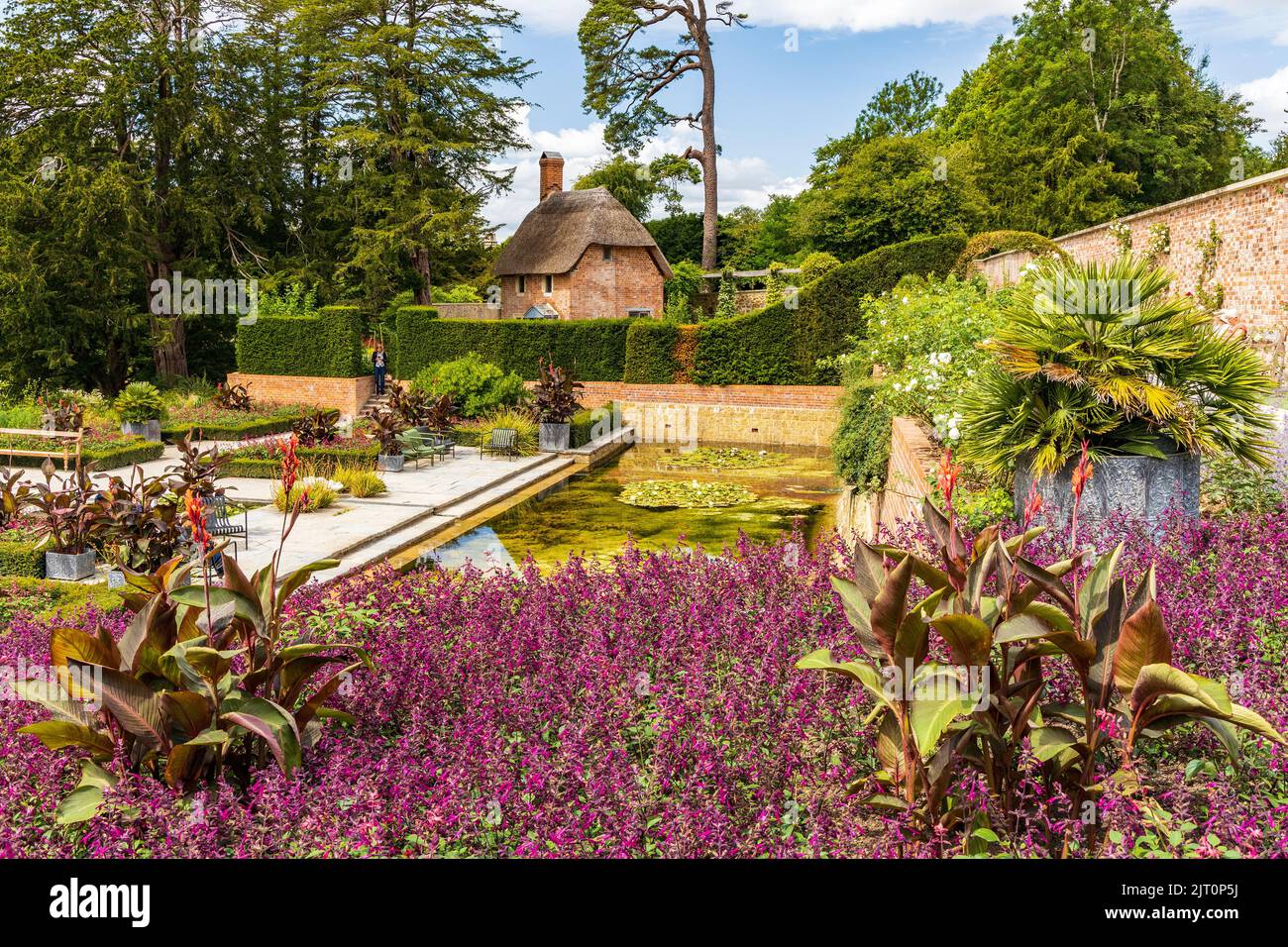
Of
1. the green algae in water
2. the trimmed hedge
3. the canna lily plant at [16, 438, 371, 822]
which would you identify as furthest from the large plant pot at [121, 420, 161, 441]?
the canna lily plant at [16, 438, 371, 822]

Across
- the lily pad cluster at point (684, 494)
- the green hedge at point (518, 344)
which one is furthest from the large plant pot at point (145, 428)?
the lily pad cluster at point (684, 494)

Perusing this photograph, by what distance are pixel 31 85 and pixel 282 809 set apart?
2890 cm

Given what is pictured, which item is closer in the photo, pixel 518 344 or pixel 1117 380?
pixel 1117 380

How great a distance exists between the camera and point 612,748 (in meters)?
3.27

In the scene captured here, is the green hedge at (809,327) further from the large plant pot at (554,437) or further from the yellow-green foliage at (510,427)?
the large plant pot at (554,437)

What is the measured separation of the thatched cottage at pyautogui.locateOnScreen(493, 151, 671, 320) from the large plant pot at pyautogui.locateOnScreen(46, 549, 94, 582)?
21134mm

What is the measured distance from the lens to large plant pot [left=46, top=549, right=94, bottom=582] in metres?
8.27

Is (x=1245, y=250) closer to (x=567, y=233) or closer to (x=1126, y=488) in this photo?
(x=1126, y=488)

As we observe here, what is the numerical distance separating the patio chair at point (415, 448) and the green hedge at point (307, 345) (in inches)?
334

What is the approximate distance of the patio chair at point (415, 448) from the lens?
51.2 ft

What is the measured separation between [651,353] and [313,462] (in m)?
10.8

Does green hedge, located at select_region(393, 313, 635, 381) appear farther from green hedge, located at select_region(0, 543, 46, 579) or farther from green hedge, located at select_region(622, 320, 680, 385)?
green hedge, located at select_region(0, 543, 46, 579)

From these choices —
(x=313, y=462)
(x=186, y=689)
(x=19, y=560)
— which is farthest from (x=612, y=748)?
(x=313, y=462)

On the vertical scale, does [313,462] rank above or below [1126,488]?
below
